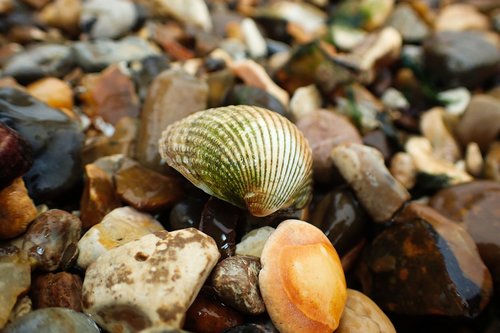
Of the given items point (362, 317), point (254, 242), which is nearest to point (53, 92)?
point (254, 242)

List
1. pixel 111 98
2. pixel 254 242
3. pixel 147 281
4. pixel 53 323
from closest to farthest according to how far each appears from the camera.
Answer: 1. pixel 53 323
2. pixel 147 281
3. pixel 254 242
4. pixel 111 98

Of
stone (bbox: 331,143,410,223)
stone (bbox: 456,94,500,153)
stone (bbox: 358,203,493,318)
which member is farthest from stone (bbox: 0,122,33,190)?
stone (bbox: 456,94,500,153)

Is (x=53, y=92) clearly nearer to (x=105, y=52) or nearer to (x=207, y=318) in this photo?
(x=105, y=52)

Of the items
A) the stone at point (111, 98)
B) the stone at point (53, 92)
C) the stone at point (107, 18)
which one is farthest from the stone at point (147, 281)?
the stone at point (107, 18)

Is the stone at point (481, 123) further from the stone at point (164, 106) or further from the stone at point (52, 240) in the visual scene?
the stone at point (52, 240)

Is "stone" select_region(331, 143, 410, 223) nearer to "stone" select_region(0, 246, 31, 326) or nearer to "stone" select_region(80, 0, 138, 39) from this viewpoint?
"stone" select_region(0, 246, 31, 326)
